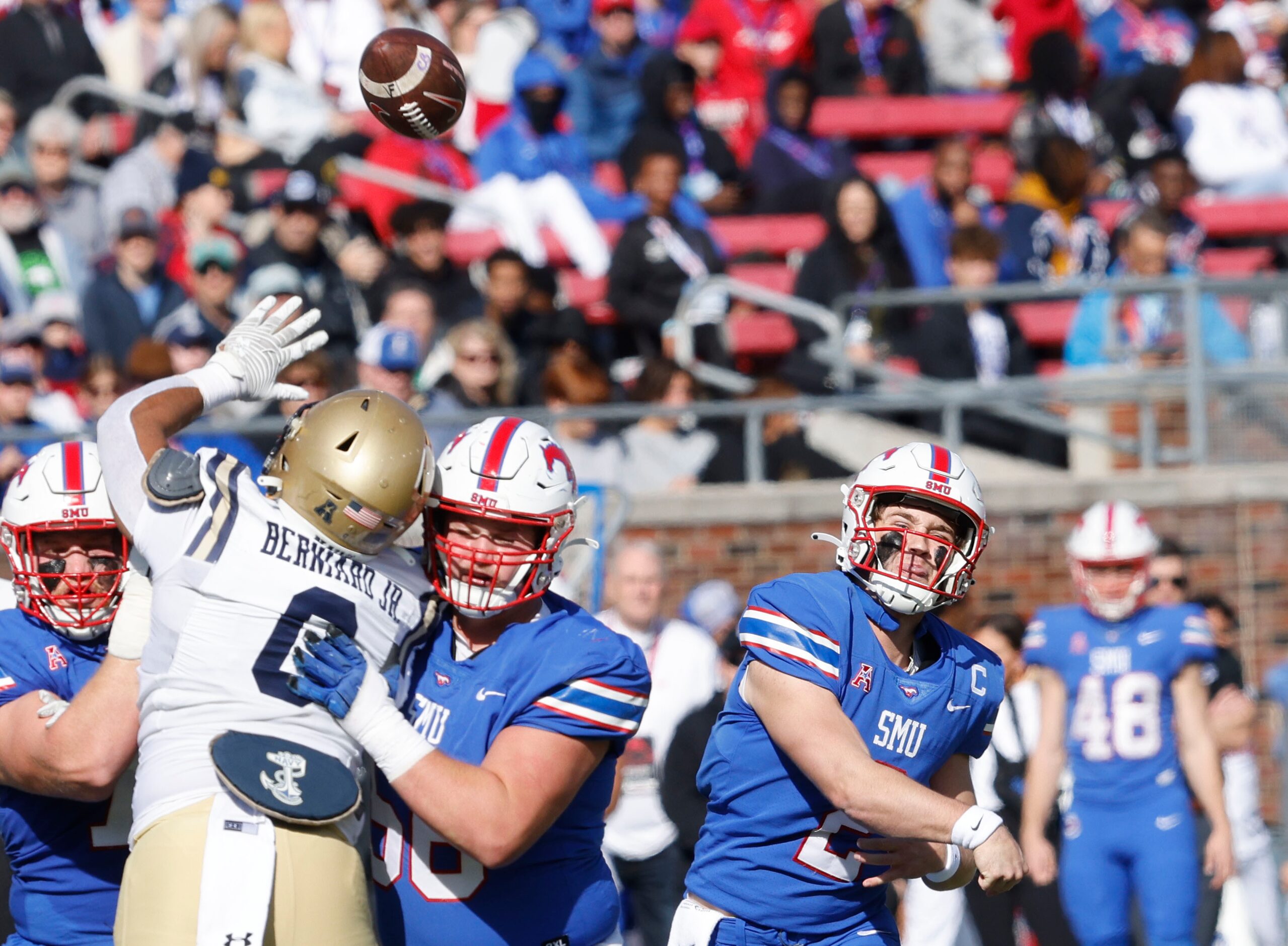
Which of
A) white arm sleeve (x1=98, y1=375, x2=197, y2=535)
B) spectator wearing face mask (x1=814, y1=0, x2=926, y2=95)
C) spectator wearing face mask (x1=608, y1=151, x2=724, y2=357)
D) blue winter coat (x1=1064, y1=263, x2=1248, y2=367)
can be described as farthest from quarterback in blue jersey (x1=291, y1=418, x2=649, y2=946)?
spectator wearing face mask (x1=814, y1=0, x2=926, y2=95)

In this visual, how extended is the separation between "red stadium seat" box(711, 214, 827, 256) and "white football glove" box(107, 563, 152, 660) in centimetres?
819

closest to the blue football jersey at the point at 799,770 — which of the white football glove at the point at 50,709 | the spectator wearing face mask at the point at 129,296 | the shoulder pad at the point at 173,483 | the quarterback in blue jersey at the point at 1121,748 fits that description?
the shoulder pad at the point at 173,483

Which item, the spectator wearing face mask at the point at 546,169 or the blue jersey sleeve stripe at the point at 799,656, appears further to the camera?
the spectator wearing face mask at the point at 546,169

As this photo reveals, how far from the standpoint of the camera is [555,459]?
12.9ft

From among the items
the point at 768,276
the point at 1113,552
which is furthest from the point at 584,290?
the point at 1113,552

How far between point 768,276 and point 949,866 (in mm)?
7660

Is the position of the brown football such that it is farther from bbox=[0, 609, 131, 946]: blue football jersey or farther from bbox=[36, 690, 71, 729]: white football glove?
bbox=[36, 690, 71, 729]: white football glove

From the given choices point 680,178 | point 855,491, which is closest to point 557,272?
point 680,178

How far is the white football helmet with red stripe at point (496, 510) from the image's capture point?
12.4 ft

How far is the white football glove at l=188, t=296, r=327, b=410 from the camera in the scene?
4.05m

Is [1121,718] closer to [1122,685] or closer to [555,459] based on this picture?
[1122,685]

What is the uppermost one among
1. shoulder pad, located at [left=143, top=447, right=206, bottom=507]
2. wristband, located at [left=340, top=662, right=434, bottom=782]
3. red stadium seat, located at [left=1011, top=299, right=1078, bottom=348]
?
red stadium seat, located at [left=1011, top=299, right=1078, bottom=348]

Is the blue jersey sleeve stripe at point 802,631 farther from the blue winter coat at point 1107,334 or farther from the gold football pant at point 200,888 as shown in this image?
the blue winter coat at point 1107,334

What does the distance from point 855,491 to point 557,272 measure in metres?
7.01
